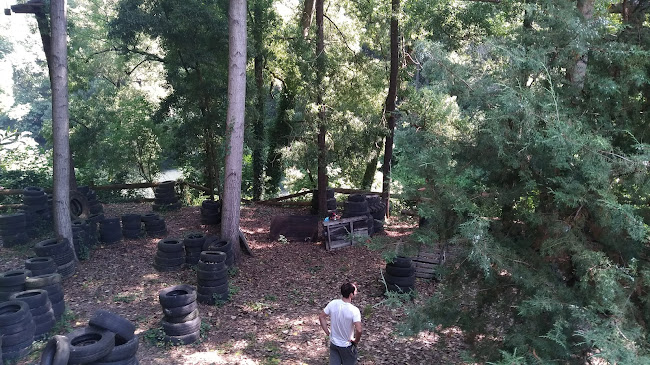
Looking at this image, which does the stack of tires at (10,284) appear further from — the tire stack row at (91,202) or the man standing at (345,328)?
the tire stack row at (91,202)

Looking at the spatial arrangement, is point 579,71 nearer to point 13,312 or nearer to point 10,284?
point 13,312

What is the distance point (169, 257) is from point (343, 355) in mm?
6068

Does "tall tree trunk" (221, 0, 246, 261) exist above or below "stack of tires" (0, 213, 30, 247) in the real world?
above

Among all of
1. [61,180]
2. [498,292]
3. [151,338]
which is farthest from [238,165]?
[498,292]

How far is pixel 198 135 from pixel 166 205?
292 centimetres

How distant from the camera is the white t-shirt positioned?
204 inches

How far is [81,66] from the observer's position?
1627 centimetres

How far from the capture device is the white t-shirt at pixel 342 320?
5.18 meters

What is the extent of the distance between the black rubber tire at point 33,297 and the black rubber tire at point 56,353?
2100 millimetres

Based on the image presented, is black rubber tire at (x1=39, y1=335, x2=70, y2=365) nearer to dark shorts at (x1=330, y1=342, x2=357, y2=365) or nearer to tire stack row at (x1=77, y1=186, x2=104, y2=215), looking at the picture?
dark shorts at (x1=330, y1=342, x2=357, y2=365)

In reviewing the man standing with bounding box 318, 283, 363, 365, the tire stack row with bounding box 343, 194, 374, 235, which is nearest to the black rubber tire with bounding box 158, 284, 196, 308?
the man standing with bounding box 318, 283, 363, 365

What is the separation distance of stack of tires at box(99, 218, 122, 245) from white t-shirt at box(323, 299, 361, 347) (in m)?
8.45

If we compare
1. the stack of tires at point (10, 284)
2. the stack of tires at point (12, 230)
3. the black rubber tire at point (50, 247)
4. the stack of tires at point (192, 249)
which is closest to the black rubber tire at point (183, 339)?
the stack of tires at point (10, 284)

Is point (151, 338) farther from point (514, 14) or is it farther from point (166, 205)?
point (514, 14)
